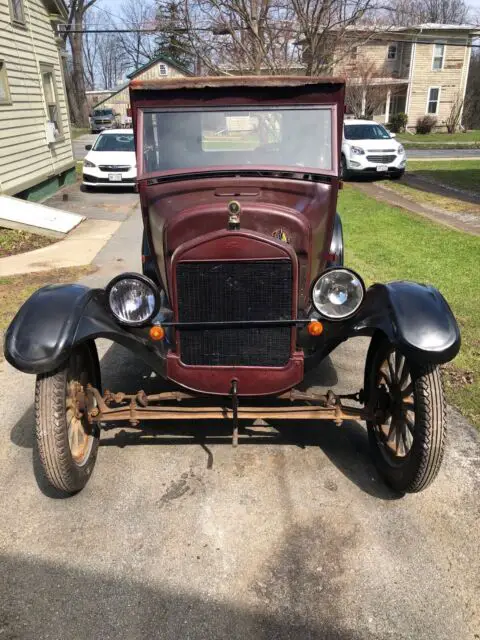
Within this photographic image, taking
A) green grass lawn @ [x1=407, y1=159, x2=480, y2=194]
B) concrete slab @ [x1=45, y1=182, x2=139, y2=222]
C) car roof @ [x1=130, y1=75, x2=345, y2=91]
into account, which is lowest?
green grass lawn @ [x1=407, y1=159, x2=480, y2=194]

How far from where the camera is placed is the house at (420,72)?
32.5m

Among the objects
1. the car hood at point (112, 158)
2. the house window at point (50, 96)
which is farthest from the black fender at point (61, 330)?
the house window at point (50, 96)

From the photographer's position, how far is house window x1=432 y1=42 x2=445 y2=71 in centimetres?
3350

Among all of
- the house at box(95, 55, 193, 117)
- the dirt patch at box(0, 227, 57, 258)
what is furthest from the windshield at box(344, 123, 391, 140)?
the house at box(95, 55, 193, 117)

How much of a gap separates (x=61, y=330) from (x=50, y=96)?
1307cm

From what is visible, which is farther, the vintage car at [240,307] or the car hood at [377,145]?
the car hood at [377,145]

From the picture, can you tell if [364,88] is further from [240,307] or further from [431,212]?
[240,307]

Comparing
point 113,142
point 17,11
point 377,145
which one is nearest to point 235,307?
point 17,11

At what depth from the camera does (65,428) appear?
2727 millimetres

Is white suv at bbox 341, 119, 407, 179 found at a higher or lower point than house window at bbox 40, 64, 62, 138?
lower

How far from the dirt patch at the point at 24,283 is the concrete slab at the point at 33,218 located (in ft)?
7.44

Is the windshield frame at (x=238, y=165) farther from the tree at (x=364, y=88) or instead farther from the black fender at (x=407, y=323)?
the tree at (x=364, y=88)

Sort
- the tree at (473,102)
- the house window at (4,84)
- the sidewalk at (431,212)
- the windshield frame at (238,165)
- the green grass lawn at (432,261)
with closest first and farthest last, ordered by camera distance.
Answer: the windshield frame at (238,165) → the green grass lawn at (432,261) → the sidewalk at (431,212) → the house window at (4,84) → the tree at (473,102)

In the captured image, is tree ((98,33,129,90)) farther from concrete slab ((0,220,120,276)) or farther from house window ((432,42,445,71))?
concrete slab ((0,220,120,276))
